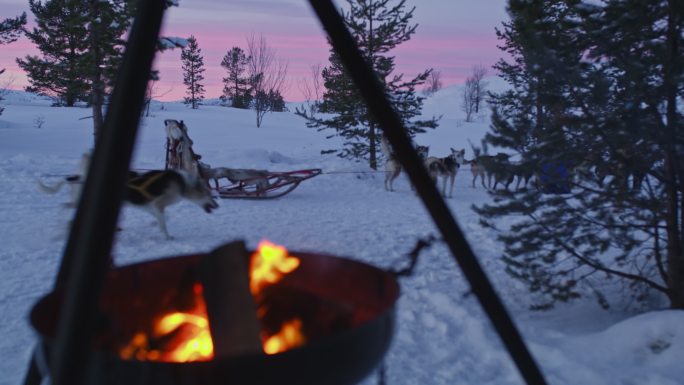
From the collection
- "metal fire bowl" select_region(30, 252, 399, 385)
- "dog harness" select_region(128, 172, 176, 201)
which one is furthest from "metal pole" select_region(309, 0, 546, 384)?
"dog harness" select_region(128, 172, 176, 201)

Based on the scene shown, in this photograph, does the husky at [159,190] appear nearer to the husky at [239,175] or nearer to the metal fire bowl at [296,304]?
the husky at [239,175]

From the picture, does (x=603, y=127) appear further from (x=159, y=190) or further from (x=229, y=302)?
(x=159, y=190)

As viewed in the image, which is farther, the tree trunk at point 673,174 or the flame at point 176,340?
the tree trunk at point 673,174

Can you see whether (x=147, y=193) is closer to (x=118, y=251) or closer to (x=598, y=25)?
(x=118, y=251)

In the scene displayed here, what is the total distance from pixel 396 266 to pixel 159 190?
3.65m

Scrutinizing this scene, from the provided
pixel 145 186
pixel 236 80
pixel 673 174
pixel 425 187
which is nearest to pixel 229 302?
pixel 425 187

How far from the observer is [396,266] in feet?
18.2

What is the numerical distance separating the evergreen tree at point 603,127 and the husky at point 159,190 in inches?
183

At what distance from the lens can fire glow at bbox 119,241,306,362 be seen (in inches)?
73.1

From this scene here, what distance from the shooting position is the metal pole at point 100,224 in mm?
934

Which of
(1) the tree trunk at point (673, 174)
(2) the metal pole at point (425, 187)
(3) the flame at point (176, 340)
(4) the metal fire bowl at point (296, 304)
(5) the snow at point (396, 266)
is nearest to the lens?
(4) the metal fire bowl at point (296, 304)

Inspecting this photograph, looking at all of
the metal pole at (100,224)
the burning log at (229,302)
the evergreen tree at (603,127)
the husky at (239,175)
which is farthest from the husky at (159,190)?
the metal pole at (100,224)

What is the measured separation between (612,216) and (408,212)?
616 centimetres

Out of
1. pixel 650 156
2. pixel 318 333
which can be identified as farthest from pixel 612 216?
pixel 318 333
